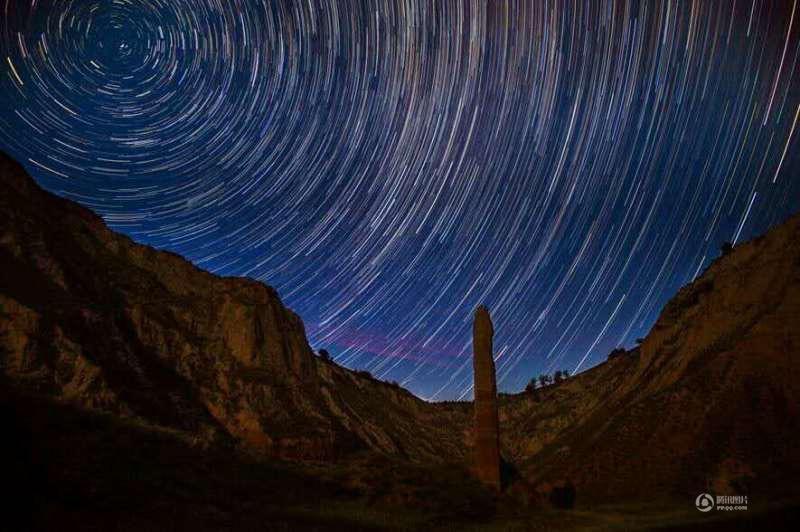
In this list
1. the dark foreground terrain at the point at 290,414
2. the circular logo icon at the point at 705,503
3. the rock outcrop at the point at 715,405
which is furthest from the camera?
the rock outcrop at the point at 715,405

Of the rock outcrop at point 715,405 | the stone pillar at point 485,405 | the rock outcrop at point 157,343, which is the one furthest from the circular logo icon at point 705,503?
the rock outcrop at point 157,343

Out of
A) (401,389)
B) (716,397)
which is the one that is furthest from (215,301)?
(716,397)

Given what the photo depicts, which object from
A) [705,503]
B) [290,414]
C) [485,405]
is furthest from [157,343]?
[705,503]

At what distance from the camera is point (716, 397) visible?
41.3m

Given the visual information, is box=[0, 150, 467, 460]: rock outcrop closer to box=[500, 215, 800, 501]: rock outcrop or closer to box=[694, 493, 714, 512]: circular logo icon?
box=[694, 493, 714, 512]: circular logo icon

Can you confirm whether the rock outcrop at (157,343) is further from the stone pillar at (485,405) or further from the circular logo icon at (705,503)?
the circular logo icon at (705,503)

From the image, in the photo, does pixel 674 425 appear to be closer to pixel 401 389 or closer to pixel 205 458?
pixel 205 458

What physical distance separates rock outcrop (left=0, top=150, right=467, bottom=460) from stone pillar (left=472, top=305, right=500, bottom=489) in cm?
1363

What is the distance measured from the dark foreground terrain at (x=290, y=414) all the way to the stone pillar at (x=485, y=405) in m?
1.49

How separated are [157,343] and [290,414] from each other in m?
15.6

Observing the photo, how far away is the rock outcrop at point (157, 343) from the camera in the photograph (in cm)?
4666

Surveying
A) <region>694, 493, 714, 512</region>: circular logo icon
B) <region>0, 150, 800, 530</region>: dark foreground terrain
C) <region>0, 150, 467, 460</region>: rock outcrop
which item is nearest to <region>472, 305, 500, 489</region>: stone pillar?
<region>0, 150, 800, 530</region>: dark foreground terrain

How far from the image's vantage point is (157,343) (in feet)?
201

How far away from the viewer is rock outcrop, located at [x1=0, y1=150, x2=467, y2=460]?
46656mm
